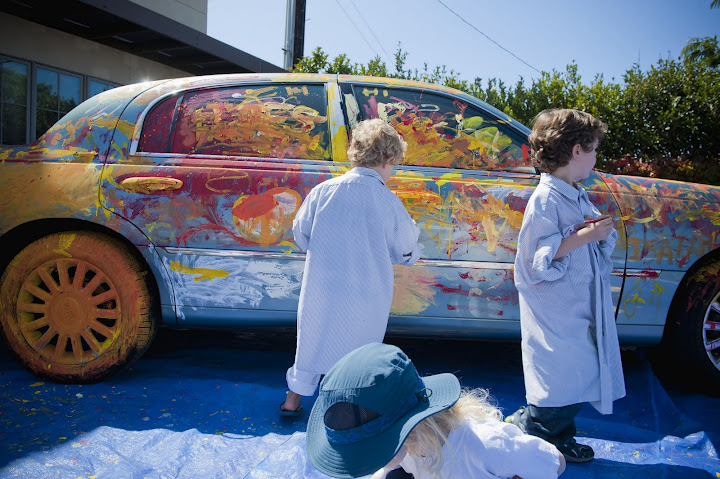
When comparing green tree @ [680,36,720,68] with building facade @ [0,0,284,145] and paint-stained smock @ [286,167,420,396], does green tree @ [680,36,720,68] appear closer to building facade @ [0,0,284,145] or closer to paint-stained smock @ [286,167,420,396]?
building facade @ [0,0,284,145]

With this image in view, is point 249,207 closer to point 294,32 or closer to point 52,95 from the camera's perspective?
point 52,95

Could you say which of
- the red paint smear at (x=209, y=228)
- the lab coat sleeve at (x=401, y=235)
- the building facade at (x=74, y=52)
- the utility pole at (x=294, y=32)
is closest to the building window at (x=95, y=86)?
the building facade at (x=74, y=52)

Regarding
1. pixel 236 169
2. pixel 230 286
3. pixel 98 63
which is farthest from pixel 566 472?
pixel 98 63

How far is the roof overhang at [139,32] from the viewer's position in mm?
7828

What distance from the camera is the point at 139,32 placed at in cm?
884

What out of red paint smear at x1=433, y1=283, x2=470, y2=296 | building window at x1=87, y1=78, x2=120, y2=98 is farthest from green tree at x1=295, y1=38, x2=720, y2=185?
red paint smear at x1=433, y1=283, x2=470, y2=296

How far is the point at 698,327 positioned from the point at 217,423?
2.57m

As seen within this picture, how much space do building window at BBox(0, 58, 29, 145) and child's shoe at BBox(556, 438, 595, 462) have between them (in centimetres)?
871

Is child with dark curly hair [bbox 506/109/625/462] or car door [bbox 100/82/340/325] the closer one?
child with dark curly hair [bbox 506/109/625/462]

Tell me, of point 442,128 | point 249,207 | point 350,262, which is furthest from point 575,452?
point 249,207

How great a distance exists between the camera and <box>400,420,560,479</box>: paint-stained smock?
1.44 meters

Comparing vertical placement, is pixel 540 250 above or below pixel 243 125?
below

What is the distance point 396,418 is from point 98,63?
32.5 feet

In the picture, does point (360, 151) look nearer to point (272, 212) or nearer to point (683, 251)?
point (272, 212)
